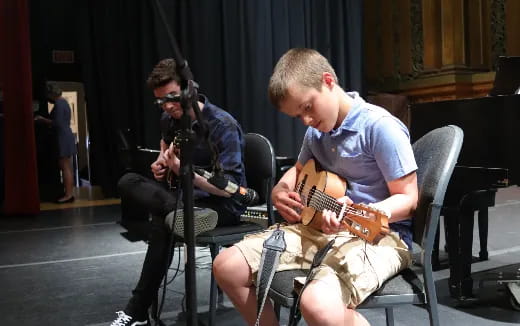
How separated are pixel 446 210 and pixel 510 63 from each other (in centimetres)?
101

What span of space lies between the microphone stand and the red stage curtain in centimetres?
493

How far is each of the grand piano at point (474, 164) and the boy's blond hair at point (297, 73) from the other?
3.95 feet

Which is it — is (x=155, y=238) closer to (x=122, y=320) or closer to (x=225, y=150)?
(x=122, y=320)

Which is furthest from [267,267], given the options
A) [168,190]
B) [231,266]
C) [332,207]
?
[168,190]

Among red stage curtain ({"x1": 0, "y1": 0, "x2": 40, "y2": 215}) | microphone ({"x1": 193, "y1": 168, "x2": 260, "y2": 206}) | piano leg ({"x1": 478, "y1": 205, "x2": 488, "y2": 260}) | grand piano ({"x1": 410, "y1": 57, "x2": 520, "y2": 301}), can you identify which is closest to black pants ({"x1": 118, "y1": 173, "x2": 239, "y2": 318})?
microphone ({"x1": 193, "y1": 168, "x2": 260, "y2": 206})

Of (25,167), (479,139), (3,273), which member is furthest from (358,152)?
(25,167)

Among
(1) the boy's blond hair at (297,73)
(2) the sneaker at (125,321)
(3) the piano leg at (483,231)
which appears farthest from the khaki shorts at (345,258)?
(3) the piano leg at (483,231)

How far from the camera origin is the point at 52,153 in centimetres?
Result: 726

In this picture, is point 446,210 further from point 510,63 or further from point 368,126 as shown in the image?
point 368,126

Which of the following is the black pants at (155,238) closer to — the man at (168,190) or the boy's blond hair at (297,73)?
the man at (168,190)

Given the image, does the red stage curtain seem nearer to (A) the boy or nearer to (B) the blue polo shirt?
(A) the boy

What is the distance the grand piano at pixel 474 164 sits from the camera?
2434 millimetres

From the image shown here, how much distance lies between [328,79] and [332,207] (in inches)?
14.5

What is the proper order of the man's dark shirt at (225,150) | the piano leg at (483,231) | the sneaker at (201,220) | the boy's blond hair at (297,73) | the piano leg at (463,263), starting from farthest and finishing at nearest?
1. the piano leg at (483,231)
2. the piano leg at (463,263)
3. the man's dark shirt at (225,150)
4. the sneaker at (201,220)
5. the boy's blond hair at (297,73)
